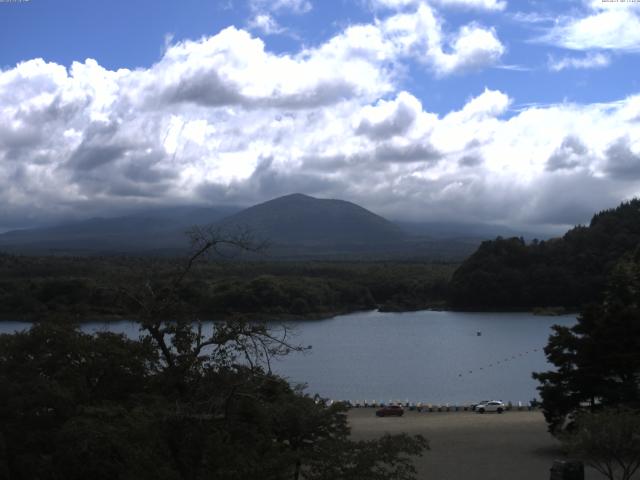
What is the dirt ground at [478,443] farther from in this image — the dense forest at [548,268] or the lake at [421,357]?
the dense forest at [548,268]

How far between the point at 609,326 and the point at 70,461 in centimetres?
1166

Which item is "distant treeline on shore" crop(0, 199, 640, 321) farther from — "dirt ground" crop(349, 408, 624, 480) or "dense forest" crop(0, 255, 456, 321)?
"dirt ground" crop(349, 408, 624, 480)

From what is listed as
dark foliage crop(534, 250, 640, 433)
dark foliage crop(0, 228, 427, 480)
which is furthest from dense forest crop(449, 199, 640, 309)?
dark foliage crop(0, 228, 427, 480)

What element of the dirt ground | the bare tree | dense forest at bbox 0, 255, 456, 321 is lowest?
the dirt ground

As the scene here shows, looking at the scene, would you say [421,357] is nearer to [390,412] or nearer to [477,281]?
[390,412]

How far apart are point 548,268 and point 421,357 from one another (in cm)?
2459

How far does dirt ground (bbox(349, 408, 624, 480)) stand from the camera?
49.5ft

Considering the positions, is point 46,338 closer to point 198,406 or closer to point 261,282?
point 198,406

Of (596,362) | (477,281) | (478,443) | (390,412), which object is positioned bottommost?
(390,412)

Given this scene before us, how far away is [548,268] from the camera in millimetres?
59438

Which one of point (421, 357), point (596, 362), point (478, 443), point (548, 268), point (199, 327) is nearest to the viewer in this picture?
point (199, 327)

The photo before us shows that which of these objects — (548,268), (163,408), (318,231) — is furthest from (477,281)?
(318,231)

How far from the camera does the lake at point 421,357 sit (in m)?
30.0

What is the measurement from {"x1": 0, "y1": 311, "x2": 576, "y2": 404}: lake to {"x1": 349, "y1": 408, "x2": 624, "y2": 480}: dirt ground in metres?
4.02
